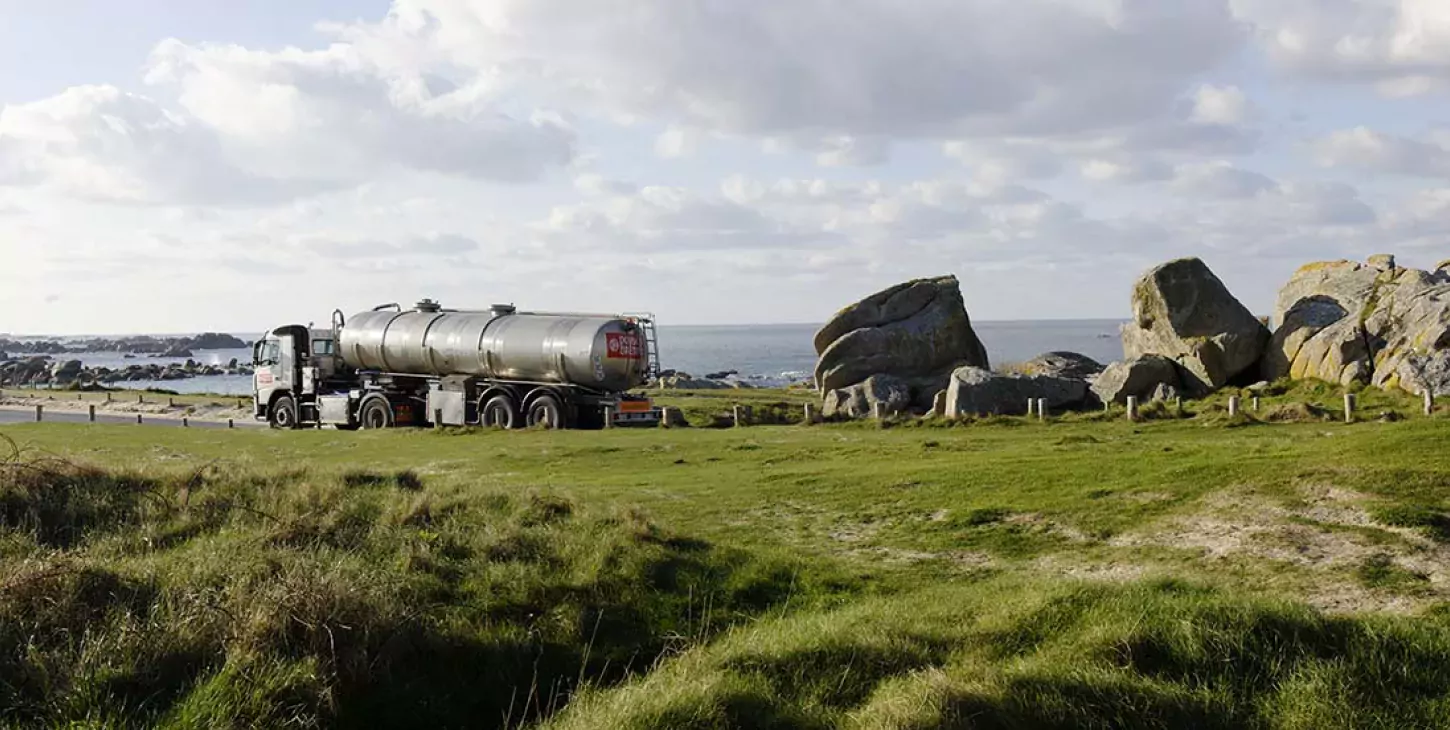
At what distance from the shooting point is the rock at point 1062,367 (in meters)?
38.1

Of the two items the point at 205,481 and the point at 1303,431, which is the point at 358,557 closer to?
the point at 205,481

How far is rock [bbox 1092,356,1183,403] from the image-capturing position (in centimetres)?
3209

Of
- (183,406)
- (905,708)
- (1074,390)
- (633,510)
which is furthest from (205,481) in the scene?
(183,406)

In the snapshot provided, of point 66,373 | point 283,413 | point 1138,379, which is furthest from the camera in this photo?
point 66,373

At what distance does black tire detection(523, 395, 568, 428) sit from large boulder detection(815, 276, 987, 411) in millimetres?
9150

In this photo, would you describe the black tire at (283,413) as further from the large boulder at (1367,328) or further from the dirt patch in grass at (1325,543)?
the dirt patch in grass at (1325,543)

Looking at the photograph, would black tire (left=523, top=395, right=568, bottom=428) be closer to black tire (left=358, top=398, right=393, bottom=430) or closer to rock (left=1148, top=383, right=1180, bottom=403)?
black tire (left=358, top=398, right=393, bottom=430)

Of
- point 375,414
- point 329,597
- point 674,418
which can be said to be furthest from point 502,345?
point 329,597

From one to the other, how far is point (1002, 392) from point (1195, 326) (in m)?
6.54

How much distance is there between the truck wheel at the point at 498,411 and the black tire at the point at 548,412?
0.89 metres

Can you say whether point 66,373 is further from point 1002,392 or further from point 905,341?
point 1002,392

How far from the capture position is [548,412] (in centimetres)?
3450

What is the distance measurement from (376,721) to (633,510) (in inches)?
238

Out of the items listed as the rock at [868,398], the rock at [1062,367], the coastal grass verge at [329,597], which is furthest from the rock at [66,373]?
the coastal grass verge at [329,597]
